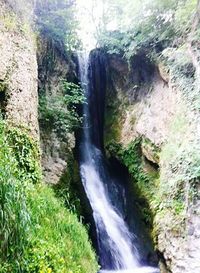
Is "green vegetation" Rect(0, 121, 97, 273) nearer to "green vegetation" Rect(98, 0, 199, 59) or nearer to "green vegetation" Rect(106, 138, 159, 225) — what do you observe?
"green vegetation" Rect(106, 138, 159, 225)

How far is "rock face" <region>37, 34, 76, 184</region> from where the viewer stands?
8781 mm

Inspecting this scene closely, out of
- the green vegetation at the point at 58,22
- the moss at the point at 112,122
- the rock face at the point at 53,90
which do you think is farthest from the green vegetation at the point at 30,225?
the green vegetation at the point at 58,22

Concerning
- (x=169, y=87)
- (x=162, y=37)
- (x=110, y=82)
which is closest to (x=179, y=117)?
(x=169, y=87)

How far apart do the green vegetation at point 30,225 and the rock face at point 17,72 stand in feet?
1.70

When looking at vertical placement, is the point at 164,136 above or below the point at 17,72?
below

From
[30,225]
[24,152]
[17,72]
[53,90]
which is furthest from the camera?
[53,90]

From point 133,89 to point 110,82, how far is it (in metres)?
1.36

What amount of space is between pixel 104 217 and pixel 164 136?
2.70m

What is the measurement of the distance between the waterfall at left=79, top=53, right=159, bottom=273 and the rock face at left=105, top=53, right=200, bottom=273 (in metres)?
0.84

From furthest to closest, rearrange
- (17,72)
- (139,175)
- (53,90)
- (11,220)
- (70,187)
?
(53,90) → (139,175) → (70,187) → (17,72) → (11,220)

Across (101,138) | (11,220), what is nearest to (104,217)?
(101,138)

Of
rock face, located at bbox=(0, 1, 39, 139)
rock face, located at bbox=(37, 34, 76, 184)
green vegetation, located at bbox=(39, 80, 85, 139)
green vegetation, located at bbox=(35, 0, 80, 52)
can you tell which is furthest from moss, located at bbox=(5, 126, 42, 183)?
green vegetation, located at bbox=(35, 0, 80, 52)

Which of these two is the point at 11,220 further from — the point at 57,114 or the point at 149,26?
the point at 149,26

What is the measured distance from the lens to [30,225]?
4.40 meters
